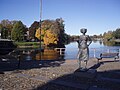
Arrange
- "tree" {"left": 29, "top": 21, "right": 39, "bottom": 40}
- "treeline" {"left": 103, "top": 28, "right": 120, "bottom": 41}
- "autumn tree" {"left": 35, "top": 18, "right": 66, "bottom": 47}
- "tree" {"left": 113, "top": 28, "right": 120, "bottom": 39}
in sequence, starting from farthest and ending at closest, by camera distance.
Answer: "treeline" {"left": 103, "top": 28, "right": 120, "bottom": 41}, "tree" {"left": 113, "top": 28, "right": 120, "bottom": 39}, "tree" {"left": 29, "top": 21, "right": 39, "bottom": 40}, "autumn tree" {"left": 35, "top": 18, "right": 66, "bottom": 47}

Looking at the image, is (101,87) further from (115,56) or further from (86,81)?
(115,56)

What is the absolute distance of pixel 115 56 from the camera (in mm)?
19812

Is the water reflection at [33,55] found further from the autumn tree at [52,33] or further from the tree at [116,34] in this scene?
the tree at [116,34]

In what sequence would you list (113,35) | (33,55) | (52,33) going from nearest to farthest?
(33,55), (52,33), (113,35)

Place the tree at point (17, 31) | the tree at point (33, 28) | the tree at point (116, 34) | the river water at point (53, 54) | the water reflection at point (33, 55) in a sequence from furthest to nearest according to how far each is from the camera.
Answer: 1. the tree at point (116, 34)
2. the tree at point (33, 28)
3. the tree at point (17, 31)
4. the water reflection at point (33, 55)
5. the river water at point (53, 54)

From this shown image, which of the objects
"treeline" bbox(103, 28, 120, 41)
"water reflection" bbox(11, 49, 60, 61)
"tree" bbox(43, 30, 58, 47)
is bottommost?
"water reflection" bbox(11, 49, 60, 61)

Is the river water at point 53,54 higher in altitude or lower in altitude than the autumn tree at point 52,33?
lower

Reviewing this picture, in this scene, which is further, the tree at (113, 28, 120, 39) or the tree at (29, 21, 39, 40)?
the tree at (113, 28, 120, 39)

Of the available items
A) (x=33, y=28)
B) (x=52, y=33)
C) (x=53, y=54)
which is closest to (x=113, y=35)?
(x=33, y=28)

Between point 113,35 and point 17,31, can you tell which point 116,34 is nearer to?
point 113,35

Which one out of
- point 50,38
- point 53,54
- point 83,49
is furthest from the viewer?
point 50,38

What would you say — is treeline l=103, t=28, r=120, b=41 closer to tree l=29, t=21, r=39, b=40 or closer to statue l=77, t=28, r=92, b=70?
tree l=29, t=21, r=39, b=40

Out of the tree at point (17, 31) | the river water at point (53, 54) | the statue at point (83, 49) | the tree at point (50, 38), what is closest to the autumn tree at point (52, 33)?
the tree at point (50, 38)

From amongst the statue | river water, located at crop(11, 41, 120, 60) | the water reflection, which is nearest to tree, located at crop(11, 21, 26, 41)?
river water, located at crop(11, 41, 120, 60)
